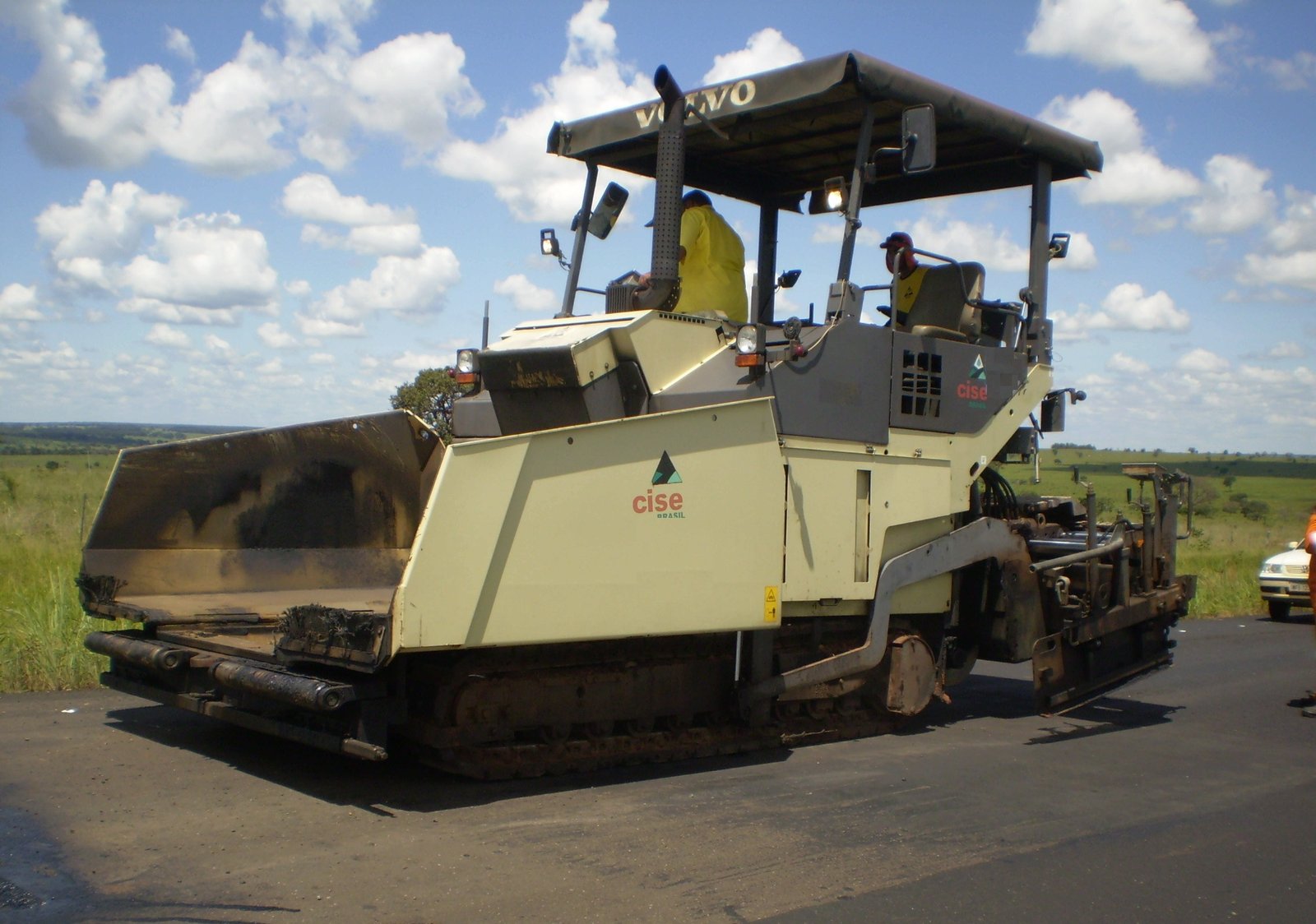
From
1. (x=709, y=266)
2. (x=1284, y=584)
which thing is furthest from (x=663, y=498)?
(x=1284, y=584)

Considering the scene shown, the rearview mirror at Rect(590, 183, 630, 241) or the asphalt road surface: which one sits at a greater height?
the rearview mirror at Rect(590, 183, 630, 241)

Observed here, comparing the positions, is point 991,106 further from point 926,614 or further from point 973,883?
point 973,883

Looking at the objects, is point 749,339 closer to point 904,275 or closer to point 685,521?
point 685,521

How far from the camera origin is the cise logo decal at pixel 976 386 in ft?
24.4

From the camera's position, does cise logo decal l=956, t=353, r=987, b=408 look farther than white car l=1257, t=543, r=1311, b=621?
No

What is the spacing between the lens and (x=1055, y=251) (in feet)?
26.7

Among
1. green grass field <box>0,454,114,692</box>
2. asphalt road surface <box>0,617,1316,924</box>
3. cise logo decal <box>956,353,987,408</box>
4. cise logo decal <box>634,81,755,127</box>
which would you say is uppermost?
cise logo decal <box>634,81,755,127</box>

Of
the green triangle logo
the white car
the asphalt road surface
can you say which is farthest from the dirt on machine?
the white car

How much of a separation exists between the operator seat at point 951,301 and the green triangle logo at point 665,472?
102 inches

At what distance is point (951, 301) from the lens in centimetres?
786

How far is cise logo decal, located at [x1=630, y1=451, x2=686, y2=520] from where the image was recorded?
18.7ft

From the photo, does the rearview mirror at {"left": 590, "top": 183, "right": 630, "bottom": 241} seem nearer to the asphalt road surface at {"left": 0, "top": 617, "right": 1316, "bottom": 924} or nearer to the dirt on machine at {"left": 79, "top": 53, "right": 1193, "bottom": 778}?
the dirt on machine at {"left": 79, "top": 53, "right": 1193, "bottom": 778}

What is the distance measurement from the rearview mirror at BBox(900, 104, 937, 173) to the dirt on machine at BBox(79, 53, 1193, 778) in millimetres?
13

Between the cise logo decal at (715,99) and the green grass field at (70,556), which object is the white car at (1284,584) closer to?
the green grass field at (70,556)
